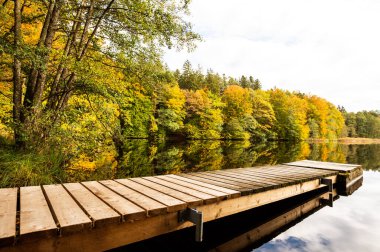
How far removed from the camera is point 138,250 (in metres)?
3.45

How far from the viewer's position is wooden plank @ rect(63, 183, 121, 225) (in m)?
2.24

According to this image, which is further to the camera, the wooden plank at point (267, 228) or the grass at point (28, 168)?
the grass at point (28, 168)

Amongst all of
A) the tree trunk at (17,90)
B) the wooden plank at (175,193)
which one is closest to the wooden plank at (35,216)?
the wooden plank at (175,193)

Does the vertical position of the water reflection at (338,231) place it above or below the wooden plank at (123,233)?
below

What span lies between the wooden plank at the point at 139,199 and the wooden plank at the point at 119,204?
0.24ft

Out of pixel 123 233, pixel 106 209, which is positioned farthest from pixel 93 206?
pixel 123 233

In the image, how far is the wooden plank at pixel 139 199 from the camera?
8.59ft

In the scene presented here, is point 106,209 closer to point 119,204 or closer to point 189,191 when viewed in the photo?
point 119,204

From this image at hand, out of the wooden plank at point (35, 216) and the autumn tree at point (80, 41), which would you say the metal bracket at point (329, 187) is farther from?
the wooden plank at point (35, 216)

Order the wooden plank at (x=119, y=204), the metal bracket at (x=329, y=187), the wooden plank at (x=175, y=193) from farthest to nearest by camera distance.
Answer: the metal bracket at (x=329, y=187), the wooden plank at (x=175, y=193), the wooden plank at (x=119, y=204)

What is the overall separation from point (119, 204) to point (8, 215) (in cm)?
100

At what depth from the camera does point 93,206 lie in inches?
102

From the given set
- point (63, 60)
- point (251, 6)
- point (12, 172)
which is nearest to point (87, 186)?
point (12, 172)

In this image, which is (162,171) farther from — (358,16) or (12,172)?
(358,16)
